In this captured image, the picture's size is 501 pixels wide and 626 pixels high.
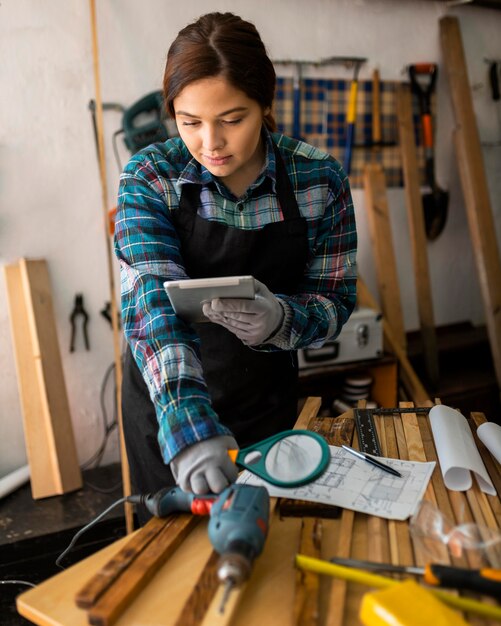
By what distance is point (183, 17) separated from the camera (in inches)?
107

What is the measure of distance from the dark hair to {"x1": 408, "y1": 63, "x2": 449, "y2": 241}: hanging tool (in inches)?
87.7

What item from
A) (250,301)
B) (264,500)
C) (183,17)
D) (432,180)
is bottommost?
(264,500)

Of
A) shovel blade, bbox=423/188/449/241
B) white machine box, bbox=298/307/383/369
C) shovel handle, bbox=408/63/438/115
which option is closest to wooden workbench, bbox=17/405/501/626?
white machine box, bbox=298/307/383/369

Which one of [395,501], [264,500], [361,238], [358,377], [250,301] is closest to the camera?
[264,500]

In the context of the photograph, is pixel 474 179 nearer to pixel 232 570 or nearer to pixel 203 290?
pixel 203 290

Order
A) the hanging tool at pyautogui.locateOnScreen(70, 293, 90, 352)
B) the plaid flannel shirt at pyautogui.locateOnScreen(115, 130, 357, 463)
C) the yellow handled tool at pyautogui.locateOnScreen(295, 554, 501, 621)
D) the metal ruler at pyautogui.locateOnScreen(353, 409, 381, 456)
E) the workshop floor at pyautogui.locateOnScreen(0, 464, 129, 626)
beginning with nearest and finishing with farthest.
A: the yellow handled tool at pyautogui.locateOnScreen(295, 554, 501, 621)
the plaid flannel shirt at pyautogui.locateOnScreen(115, 130, 357, 463)
the metal ruler at pyautogui.locateOnScreen(353, 409, 381, 456)
the workshop floor at pyautogui.locateOnScreen(0, 464, 129, 626)
the hanging tool at pyautogui.locateOnScreen(70, 293, 90, 352)

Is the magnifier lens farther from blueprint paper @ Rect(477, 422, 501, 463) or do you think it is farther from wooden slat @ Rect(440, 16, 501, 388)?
wooden slat @ Rect(440, 16, 501, 388)

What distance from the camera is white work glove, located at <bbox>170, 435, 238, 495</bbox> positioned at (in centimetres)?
98

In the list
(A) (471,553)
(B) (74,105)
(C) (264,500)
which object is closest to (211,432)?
(C) (264,500)

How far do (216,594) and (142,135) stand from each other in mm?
2233

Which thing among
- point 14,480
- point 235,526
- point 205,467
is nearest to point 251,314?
point 205,467

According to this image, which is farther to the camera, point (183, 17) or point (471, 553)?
point (183, 17)

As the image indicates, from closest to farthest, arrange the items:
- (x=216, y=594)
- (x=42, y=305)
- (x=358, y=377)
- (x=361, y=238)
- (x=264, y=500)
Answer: (x=216, y=594) < (x=264, y=500) < (x=42, y=305) < (x=358, y=377) < (x=361, y=238)

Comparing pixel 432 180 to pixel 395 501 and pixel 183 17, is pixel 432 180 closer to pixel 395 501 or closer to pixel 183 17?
pixel 183 17
